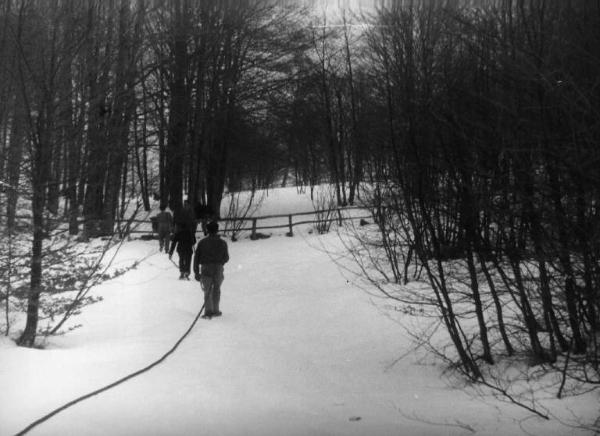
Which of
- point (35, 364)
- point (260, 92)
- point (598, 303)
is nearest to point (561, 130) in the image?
point (598, 303)

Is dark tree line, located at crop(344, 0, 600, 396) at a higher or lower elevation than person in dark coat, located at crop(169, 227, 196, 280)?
higher

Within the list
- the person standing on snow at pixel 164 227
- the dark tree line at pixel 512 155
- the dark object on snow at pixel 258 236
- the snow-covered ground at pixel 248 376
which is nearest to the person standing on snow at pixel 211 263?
the snow-covered ground at pixel 248 376

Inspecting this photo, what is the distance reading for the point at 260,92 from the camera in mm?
20797

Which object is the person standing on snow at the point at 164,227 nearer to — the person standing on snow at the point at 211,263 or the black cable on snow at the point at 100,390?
the person standing on snow at the point at 211,263

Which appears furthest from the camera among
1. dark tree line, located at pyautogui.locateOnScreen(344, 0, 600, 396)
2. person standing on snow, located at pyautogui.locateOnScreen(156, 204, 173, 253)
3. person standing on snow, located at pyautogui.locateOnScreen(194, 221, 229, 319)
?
person standing on snow, located at pyautogui.locateOnScreen(156, 204, 173, 253)

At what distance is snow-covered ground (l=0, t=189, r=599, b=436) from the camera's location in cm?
576

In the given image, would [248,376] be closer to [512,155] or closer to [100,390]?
[100,390]

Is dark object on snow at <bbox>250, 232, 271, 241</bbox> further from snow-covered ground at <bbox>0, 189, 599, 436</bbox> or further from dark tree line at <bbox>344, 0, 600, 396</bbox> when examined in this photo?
dark tree line at <bbox>344, 0, 600, 396</bbox>

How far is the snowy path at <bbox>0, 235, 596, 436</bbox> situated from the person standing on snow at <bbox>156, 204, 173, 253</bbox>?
3.10 m

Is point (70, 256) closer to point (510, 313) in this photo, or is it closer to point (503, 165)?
point (503, 165)

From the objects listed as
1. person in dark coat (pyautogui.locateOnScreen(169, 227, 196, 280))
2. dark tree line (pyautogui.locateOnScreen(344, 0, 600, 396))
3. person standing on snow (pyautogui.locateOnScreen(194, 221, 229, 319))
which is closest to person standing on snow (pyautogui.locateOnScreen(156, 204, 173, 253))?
person in dark coat (pyautogui.locateOnScreen(169, 227, 196, 280))

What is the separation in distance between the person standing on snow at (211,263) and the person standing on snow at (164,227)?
18.3ft

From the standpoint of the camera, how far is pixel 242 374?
25.9 ft

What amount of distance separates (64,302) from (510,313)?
17.5ft
